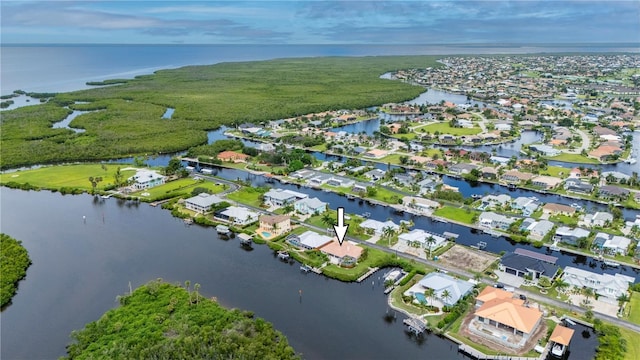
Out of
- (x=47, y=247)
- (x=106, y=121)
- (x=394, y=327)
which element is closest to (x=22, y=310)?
(x=47, y=247)

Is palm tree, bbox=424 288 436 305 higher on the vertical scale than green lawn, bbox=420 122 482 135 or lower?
lower

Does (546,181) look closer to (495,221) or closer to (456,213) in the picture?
(456,213)

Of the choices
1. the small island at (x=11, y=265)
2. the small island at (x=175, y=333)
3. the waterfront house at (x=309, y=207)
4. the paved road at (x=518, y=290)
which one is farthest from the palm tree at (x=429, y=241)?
the small island at (x=11, y=265)

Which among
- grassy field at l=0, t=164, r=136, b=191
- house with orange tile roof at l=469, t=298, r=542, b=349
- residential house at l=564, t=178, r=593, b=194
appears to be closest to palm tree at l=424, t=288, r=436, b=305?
house with orange tile roof at l=469, t=298, r=542, b=349

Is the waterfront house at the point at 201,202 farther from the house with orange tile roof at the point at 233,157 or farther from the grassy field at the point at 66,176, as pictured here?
the house with orange tile roof at the point at 233,157

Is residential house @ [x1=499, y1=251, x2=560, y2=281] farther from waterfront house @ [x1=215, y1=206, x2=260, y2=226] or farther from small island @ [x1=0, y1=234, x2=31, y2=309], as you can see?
small island @ [x1=0, y1=234, x2=31, y2=309]
